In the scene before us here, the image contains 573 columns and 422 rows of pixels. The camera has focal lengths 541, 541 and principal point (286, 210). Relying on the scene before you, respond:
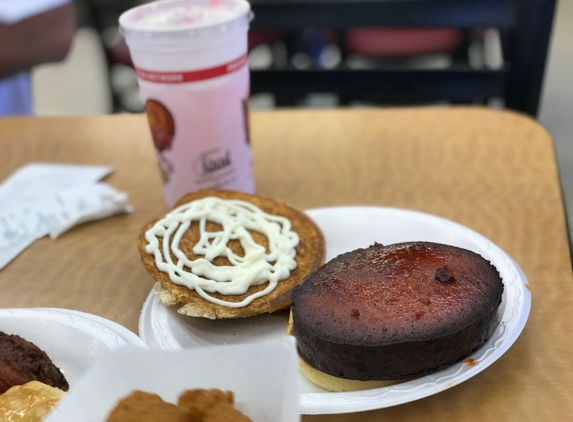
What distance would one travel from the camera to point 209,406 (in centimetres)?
57

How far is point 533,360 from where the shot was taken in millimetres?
738

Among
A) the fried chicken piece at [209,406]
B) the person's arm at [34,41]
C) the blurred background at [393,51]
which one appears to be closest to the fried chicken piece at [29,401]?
the fried chicken piece at [209,406]

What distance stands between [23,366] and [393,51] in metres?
1.90

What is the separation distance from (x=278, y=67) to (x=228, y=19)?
1.32m

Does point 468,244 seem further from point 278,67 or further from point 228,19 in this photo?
point 278,67

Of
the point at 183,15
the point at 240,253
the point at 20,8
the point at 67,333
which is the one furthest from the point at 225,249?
the point at 20,8

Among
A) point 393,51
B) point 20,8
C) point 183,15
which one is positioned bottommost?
point 393,51

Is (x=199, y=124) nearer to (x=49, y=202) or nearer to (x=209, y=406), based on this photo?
(x=49, y=202)

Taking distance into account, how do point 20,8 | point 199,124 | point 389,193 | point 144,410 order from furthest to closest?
point 20,8
point 389,193
point 199,124
point 144,410

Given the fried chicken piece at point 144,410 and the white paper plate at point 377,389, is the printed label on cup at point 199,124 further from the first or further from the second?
the fried chicken piece at point 144,410

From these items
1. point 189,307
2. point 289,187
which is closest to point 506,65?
point 289,187

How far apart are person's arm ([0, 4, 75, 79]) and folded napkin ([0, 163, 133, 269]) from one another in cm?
88

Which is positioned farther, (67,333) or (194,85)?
(194,85)

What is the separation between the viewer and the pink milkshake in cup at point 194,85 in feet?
3.20
